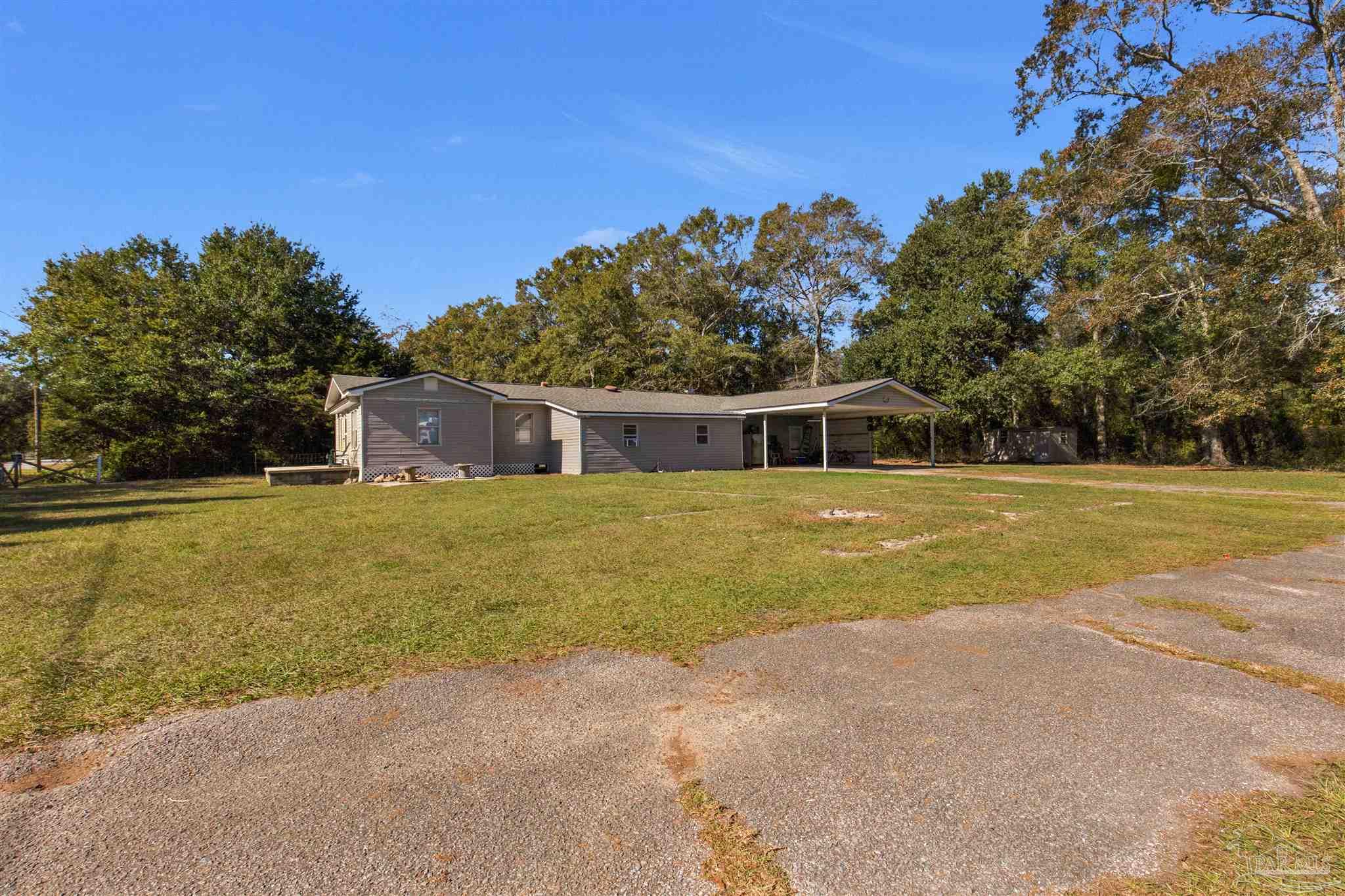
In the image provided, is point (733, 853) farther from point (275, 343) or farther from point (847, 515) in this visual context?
point (275, 343)

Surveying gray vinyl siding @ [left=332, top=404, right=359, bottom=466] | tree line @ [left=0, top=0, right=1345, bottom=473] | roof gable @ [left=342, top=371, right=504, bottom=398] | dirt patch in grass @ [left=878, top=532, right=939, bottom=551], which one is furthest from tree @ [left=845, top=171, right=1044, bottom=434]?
gray vinyl siding @ [left=332, top=404, right=359, bottom=466]

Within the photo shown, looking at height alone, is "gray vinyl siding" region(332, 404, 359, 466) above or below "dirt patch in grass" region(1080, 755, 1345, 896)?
above

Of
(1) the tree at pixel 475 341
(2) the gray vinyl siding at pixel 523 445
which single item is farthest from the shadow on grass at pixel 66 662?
(1) the tree at pixel 475 341

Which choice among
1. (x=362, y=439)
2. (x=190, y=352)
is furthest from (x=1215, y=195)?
(x=190, y=352)

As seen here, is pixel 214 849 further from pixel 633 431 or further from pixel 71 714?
pixel 633 431

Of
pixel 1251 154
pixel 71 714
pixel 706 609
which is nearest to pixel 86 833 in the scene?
pixel 71 714

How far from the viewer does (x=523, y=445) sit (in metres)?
22.9

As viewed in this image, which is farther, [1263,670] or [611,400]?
[611,400]

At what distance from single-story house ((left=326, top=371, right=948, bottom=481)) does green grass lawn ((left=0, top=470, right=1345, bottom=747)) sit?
735 centimetres

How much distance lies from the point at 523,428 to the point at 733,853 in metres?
21.7

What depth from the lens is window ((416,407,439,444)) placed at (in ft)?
65.8

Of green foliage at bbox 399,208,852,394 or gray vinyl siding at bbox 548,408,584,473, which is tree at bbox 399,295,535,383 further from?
gray vinyl siding at bbox 548,408,584,473

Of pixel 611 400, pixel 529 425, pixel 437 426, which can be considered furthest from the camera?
pixel 611 400

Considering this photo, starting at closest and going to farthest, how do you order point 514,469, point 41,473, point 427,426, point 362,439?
point 362,439 < point 41,473 < point 427,426 < point 514,469
